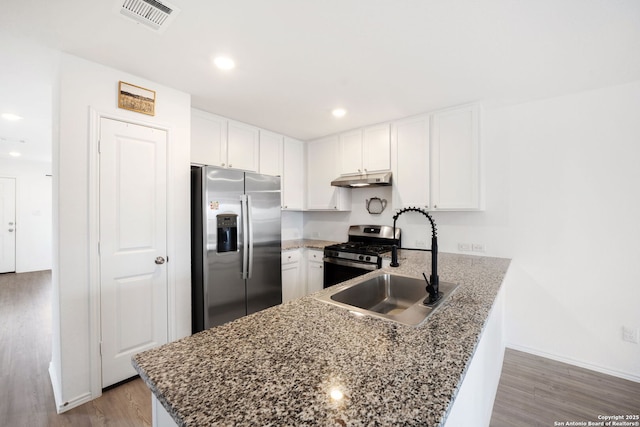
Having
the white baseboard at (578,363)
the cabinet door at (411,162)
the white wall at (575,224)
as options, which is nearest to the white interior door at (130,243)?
the cabinet door at (411,162)

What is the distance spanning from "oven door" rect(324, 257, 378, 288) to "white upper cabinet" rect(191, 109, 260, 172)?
4.91 ft

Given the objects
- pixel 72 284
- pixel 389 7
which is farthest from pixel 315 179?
pixel 72 284

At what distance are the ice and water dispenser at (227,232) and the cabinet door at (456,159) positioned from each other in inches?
80.0

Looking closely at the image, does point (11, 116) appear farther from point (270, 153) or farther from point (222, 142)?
point (270, 153)

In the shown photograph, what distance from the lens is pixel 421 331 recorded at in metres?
0.94

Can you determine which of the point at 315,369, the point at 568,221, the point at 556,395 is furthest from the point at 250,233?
the point at 568,221

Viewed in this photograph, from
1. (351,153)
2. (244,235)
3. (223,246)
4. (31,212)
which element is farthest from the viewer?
(31,212)

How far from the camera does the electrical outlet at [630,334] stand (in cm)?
212

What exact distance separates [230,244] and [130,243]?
774 mm

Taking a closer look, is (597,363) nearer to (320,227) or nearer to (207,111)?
(320,227)

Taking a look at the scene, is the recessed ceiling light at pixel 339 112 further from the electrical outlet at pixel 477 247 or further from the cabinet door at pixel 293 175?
the electrical outlet at pixel 477 247

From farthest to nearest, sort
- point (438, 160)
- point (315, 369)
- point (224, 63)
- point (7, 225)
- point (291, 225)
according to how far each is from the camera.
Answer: point (7, 225) → point (291, 225) → point (438, 160) → point (224, 63) → point (315, 369)

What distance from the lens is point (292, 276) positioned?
338 cm

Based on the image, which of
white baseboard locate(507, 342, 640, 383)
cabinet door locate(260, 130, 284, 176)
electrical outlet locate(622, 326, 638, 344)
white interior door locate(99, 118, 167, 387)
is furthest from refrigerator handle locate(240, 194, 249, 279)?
electrical outlet locate(622, 326, 638, 344)
